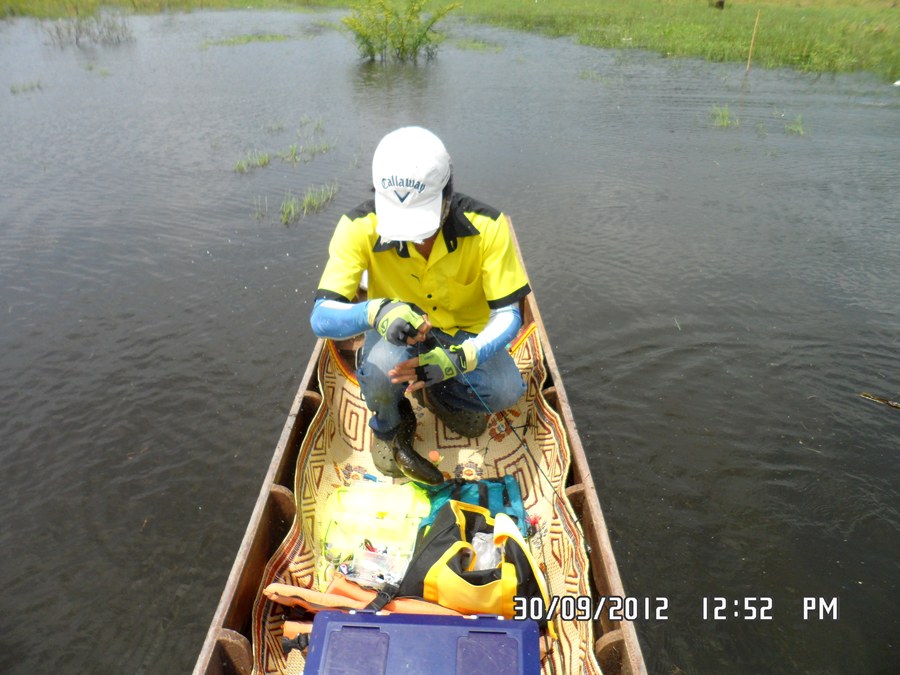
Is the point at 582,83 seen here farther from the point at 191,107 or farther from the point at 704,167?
the point at 191,107

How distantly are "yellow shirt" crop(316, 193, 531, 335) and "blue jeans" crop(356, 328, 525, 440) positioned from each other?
422 millimetres

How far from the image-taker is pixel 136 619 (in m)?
4.29

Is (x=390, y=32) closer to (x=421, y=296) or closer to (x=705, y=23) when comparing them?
(x=705, y=23)

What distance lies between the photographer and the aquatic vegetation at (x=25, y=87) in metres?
16.0

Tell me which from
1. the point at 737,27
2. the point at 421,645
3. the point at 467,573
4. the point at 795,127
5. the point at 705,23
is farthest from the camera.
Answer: the point at 705,23

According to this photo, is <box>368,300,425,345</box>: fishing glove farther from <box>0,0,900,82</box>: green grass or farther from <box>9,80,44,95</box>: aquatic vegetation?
<box>0,0,900,82</box>: green grass

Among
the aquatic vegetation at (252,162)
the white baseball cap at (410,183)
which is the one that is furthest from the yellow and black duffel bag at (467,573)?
the aquatic vegetation at (252,162)

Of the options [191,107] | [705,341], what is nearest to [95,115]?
[191,107]

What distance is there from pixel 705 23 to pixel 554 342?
24972 mm

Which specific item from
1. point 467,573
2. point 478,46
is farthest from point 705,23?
point 467,573

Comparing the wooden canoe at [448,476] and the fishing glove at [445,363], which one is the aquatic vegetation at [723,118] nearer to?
the wooden canoe at [448,476]

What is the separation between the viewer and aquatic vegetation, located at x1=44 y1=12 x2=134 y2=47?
22.2m

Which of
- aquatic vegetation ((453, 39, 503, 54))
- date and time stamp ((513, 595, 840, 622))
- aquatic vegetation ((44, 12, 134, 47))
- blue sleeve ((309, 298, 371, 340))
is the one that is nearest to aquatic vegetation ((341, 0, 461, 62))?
aquatic vegetation ((453, 39, 503, 54))

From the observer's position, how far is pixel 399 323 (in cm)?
321
